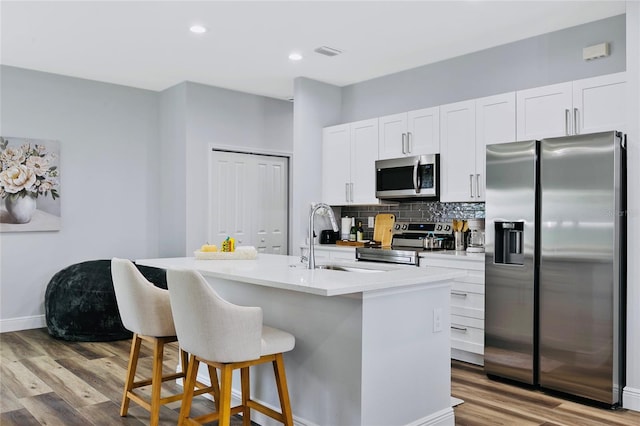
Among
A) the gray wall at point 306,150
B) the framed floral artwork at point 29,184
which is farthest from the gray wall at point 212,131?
the framed floral artwork at point 29,184

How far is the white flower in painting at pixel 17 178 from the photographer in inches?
208

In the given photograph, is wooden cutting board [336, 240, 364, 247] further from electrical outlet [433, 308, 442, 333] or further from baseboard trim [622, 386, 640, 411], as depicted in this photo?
baseboard trim [622, 386, 640, 411]

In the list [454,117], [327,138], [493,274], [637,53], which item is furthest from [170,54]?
[637,53]

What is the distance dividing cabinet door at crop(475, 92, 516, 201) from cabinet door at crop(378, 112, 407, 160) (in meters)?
0.77

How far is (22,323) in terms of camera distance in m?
5.42

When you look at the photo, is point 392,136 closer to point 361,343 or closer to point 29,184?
point 361,343

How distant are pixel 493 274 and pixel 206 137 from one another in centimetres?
356

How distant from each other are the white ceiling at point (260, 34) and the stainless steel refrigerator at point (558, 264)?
105 cm

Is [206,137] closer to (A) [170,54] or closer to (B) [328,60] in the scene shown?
(A) [170,54]

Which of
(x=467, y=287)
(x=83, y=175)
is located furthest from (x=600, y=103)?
(x=83, y=175)

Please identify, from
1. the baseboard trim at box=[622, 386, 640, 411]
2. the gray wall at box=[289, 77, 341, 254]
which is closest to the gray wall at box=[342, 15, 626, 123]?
the gray wall at box=[289, 77, 341, 254]

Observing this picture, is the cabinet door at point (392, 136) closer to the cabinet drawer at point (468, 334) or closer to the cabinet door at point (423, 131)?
the cabinet door at point (423, 131)

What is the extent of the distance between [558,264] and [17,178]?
4948 mm

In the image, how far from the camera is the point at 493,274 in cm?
382
